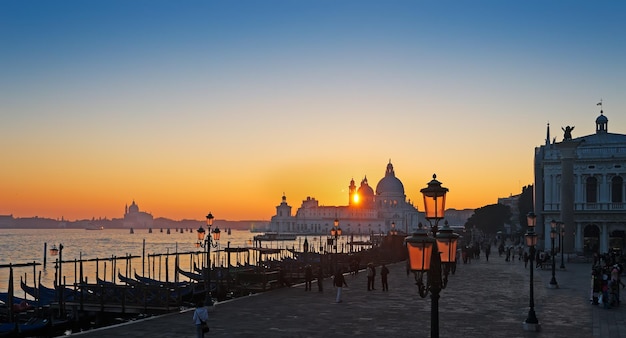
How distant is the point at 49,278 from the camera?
67.4 m

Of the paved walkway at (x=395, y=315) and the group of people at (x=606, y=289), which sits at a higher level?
the group of people at (x=606, y=289)

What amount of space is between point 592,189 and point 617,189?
1912 millimetres

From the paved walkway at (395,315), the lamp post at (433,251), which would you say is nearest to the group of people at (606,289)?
the paved walkway at (395,315)

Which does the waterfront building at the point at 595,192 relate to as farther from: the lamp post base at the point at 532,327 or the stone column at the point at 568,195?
the lamp post base at the point at 532,327

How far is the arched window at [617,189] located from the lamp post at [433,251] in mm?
50655

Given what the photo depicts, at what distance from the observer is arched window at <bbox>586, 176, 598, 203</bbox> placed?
5728cm

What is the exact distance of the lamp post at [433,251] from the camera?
31.8 feet

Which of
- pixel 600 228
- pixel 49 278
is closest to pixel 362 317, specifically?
pixel 600 228

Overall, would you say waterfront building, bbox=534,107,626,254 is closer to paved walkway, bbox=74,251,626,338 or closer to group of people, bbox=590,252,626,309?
paved walkway, bbox=74,251,626,338

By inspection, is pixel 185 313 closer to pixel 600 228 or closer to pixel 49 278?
pixel 600 228

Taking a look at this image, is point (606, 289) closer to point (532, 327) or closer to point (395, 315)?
point (532, 327)

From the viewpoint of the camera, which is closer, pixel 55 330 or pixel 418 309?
pixel 418 309

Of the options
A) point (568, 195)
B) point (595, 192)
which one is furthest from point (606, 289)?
point (595, 192)

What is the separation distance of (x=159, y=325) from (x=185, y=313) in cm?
263
